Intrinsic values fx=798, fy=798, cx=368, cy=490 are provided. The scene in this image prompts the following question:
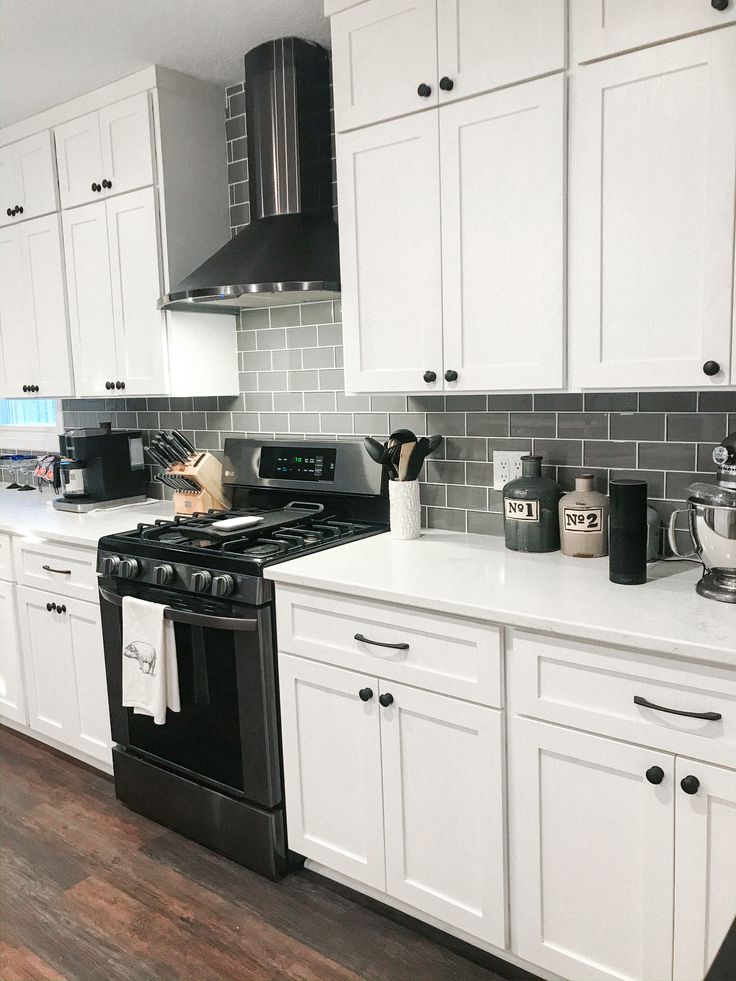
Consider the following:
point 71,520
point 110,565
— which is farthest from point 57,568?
point 110,565

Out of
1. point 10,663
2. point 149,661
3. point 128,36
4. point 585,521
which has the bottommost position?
point 10,663

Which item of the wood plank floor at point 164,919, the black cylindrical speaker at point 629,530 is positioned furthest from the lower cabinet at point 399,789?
the black cylindrical speaker at point 629,530

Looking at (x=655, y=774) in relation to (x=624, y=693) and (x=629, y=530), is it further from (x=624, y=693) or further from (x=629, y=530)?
(x=629, y=530)

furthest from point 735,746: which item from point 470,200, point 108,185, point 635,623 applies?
point 108,185

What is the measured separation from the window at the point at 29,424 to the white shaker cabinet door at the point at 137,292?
3.94 ft

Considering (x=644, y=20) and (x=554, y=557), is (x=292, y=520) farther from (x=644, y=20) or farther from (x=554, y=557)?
(x=644, y=20)

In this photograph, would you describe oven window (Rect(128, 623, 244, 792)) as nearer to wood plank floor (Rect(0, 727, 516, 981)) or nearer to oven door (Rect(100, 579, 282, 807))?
oven door (Rect(100, 579, 282, 807))

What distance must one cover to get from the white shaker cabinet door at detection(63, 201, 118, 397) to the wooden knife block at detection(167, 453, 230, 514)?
1.63 ft

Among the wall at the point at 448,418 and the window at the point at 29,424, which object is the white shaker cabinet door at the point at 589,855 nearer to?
the wall at the point at 448,418

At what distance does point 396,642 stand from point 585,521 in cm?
64

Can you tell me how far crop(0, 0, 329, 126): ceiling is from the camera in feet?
8.01

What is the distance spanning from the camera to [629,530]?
1916mm

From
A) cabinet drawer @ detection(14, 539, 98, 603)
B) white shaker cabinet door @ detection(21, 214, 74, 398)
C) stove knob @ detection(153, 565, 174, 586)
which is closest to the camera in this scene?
stove knob @ detection(153, 565, 174, 586)

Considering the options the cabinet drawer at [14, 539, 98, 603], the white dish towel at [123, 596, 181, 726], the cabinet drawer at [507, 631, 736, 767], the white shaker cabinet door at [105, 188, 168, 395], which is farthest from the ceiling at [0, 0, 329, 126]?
the cabinet drawer at [507, 631, 736, 767]
